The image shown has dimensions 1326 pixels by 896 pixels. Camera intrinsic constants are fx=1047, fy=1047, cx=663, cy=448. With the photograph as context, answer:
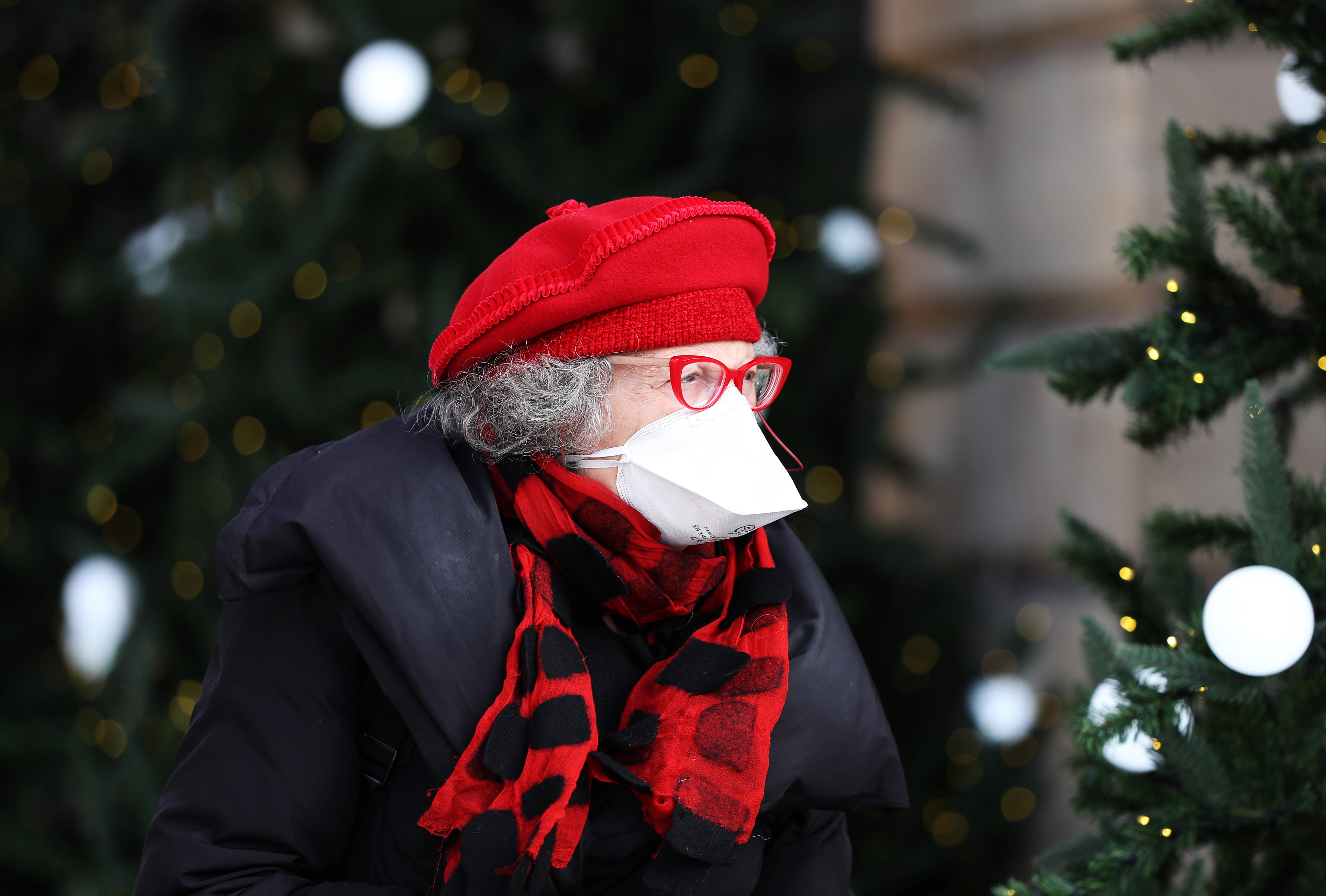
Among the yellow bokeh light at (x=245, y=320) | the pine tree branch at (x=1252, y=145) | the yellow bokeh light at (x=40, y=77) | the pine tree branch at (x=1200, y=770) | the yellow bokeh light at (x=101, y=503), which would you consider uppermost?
the yellow bokeh light at (x=40, y=77)

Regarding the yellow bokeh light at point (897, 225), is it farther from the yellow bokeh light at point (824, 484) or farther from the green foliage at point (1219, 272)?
the green foliage at point (1219, 272)

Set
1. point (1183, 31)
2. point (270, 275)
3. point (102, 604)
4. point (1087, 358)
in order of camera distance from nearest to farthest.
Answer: point (1183, 31)
point (1087, 358)
point (270, 275)
point (102, 604)

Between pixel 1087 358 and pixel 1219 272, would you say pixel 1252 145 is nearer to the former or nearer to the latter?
pixel 1219 272

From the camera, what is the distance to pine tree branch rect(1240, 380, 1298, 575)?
139 centimetres

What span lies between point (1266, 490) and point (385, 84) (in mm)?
2165

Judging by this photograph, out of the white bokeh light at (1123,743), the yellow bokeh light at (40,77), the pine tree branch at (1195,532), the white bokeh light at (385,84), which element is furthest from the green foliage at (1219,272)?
the yellow bokeh light at (40,77)

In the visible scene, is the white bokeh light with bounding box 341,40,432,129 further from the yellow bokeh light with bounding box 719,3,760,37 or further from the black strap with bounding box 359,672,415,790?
the black strap with bounding box 359,672,415,790

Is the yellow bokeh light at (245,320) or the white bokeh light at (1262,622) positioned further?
the yellow bokeh light at (245,320)

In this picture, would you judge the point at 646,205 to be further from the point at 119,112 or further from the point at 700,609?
the point at 119,112

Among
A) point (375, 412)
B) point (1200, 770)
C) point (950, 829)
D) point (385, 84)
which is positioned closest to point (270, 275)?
point (375, 412)

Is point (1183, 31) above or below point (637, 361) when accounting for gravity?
above

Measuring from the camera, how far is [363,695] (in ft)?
4.54

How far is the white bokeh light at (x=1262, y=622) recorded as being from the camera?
1333mm

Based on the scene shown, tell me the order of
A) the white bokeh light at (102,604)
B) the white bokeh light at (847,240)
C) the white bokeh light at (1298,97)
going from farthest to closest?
the white bokeh light at (847,240)
the white bokeh light at (102,604)
the white bokeh light at (1298,97)
